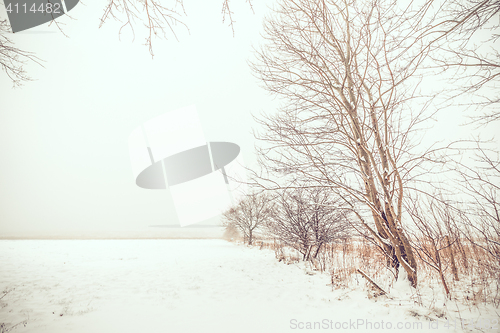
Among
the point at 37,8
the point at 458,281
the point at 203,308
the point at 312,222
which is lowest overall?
the point at 203,308

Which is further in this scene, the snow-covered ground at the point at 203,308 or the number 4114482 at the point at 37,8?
the snow-covered ground at the point at 203,308

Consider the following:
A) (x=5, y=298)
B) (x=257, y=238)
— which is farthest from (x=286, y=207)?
(x=257, y=238)

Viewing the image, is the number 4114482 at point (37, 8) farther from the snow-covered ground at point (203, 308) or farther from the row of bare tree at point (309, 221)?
the row of bare tree at point (309, 221)

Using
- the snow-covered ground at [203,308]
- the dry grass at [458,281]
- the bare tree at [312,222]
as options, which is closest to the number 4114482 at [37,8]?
the snow-covered ground at [203,308]

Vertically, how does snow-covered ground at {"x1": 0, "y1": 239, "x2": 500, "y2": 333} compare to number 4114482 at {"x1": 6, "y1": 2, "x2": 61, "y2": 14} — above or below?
below

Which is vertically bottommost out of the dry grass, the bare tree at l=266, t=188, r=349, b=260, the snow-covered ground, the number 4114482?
the snow-covered ground

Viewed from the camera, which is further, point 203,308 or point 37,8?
point 203,308

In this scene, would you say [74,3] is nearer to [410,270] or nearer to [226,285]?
[410,270]

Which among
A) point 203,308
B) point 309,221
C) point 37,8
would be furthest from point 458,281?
point 37,8

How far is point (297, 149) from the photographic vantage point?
318 cm

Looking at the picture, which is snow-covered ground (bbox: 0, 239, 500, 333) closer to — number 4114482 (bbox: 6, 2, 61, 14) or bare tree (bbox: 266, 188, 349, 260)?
bare tree (bbox: 266, 188, 349, 260)

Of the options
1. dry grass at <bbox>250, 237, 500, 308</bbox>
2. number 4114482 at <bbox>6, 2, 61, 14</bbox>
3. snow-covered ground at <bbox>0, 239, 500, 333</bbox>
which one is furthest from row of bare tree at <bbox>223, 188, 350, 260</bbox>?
number 4114482 at <bbox>6, 2, 61, 14</bbox>

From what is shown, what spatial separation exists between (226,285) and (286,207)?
3862 millimetres

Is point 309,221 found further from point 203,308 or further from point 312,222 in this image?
point 203,308
